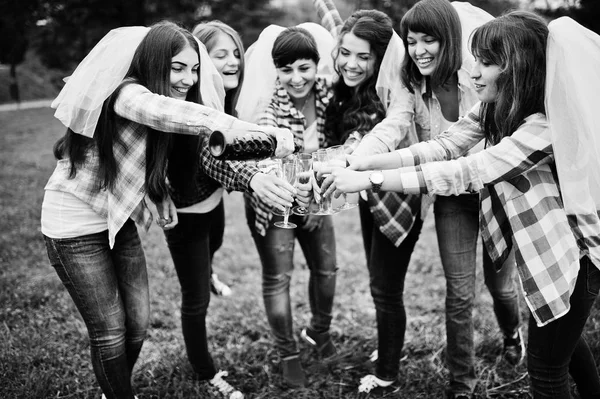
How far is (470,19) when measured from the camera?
3051 millimetres

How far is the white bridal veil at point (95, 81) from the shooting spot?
2.62 metres

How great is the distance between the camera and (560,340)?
2.43m

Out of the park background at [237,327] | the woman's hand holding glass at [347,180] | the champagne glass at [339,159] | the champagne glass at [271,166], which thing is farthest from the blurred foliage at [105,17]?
the woman's hand holding glass at [347,180]

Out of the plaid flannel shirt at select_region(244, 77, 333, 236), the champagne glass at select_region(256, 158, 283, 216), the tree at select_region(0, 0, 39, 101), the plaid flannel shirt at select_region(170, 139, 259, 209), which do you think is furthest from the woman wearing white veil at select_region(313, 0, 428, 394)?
the tree at select_region(0, 0, 39, 101)

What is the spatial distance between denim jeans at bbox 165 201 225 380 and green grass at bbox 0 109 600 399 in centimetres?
20

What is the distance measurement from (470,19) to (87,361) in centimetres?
346

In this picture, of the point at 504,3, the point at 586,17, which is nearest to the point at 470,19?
the point at 586,17

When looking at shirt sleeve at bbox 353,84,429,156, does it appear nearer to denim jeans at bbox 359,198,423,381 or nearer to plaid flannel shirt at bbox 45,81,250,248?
denim jeans at bbox 359,198,423,381

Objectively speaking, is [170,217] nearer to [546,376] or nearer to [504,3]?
[546,376]

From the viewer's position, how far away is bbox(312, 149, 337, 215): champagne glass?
2754 mm

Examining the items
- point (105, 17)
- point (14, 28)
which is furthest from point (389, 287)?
point (14, 28)

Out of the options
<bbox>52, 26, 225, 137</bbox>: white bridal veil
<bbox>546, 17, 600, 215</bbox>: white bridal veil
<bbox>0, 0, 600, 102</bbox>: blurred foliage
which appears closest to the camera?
<bbox>546, 17, 600, 215</bbox>: white bridal veil

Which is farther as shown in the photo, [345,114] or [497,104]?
[345,114]

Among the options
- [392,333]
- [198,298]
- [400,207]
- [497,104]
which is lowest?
[392,333]
